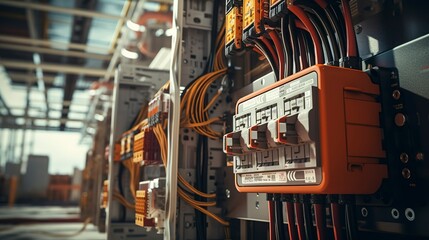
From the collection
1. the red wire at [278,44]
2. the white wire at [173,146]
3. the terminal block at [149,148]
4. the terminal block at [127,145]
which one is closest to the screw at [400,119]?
the red wire at [278,44]

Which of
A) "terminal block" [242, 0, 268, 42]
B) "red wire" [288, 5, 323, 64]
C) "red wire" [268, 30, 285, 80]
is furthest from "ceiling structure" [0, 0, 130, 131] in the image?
"red wire" [288, 5, 323, 64]

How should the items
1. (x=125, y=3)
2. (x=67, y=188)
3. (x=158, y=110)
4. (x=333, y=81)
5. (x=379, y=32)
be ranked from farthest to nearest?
(x=67, y=188) → (x=125, y=3) → (x=158, y=110) → (x=379, y=32) → (x=333, y=81)

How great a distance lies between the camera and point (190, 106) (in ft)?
5.06

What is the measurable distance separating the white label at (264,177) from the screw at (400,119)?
27 centimetres

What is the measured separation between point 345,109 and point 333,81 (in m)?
0.06

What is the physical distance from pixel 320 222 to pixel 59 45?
4761mm

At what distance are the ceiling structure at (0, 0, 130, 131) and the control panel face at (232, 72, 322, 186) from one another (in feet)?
10.1

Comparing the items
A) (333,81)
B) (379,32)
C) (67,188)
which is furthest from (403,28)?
(67,188)

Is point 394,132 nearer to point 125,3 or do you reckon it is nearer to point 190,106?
point 190,106

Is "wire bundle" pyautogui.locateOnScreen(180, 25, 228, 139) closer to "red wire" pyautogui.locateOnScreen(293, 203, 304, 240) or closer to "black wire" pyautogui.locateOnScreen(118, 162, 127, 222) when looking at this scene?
"red wire" pyautogui.locateOnScreen(293, 203, 304, 240)

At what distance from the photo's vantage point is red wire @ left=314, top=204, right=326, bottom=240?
34.3 inches

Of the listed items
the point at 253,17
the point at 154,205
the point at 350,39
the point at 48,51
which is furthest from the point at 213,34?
the point at 48,51

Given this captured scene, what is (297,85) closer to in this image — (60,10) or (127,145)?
(127,145)

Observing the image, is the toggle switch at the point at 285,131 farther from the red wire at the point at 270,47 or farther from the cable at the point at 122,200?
the cable at the point at 122,200
